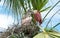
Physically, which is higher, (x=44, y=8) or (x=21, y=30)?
(x=44, y=8)

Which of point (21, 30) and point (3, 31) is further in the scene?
point (3, 31)

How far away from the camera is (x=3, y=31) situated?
235 centimetres

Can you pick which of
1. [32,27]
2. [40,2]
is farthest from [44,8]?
[32,27]

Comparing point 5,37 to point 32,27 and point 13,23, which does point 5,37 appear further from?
point 32,27

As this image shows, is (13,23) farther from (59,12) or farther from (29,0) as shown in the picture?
(59,12)

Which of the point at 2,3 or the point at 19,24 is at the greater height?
the point at 2,3

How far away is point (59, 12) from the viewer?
7.56ft

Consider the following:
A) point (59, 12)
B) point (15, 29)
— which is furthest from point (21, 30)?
point (59, 12)

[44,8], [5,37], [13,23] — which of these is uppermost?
[44,8]

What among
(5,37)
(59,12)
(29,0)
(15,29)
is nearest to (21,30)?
(15,29)

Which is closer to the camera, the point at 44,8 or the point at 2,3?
the point at 2,3

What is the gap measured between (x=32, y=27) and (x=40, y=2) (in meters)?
0.32

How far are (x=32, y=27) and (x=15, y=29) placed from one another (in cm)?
19

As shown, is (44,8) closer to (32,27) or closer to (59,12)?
(59,12)
